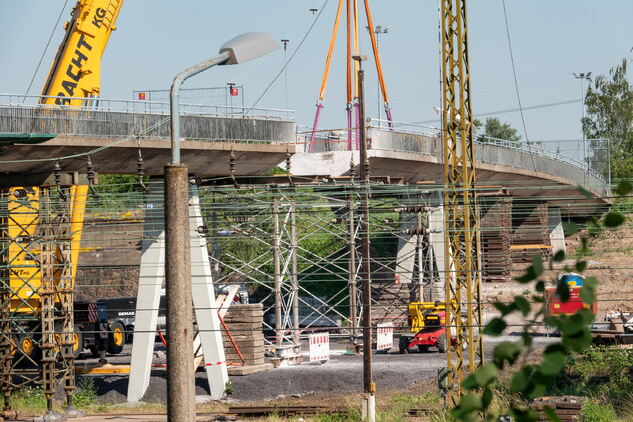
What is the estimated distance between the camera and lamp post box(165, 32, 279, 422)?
10.2 metres

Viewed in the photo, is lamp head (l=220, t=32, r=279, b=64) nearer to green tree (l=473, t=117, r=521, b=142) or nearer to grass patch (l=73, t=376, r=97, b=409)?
grass patch (l=73, t=376, r=97, b=409)

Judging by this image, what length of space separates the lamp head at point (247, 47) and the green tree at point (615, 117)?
74.8 metres

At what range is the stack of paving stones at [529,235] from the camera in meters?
57.3

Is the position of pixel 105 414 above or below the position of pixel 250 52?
below

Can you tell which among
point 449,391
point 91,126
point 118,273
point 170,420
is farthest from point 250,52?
point 118,273

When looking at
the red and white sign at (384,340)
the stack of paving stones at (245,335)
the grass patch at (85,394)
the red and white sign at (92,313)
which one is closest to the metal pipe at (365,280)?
the stack of paving stones at (245,335)

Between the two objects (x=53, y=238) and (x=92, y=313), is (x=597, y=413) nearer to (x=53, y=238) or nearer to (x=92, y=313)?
(x=53, y=238)

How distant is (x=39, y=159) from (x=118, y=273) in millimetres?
27605

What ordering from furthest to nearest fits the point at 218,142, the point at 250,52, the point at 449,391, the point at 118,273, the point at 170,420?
the point at 118,273
the point at 218,142
the point at 449,391
the point at 250,52
the point at 170,420

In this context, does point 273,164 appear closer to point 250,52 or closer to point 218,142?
point 218,142

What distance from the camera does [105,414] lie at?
28.3 metres

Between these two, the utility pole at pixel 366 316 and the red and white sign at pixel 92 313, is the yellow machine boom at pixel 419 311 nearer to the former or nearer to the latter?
the utility pole at pixel 366 316

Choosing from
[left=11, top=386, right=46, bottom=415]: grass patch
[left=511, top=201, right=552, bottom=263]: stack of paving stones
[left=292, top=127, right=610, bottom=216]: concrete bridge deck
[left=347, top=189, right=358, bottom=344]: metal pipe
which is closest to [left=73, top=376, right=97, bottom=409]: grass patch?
[left=11, top=386, right=46, bottom=415]: grass patch

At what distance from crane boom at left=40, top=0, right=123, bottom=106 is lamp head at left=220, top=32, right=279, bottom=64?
19270 mm
